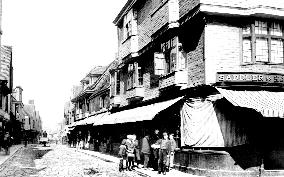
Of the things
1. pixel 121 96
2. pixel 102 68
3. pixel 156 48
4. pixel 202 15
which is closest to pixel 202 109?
pixel 202 15

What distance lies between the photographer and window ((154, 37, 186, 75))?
1941 centimetres

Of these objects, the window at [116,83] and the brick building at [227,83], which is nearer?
the brick building at [227,83]

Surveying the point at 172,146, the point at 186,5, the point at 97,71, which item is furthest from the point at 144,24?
the point at 97,71

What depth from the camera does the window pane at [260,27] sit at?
56.3 ft

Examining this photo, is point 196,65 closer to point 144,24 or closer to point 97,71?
point 144,24

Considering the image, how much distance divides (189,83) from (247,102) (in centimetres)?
407

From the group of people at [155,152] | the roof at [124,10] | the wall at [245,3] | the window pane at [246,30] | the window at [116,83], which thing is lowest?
the group of people at [155,152]

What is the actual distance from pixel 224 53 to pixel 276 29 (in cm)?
265

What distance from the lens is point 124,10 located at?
2997 centimetres

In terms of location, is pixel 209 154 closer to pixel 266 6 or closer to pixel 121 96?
pixel 266 6

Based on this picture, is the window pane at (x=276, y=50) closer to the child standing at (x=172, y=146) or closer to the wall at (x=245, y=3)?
the wall at (x=245, y=3)

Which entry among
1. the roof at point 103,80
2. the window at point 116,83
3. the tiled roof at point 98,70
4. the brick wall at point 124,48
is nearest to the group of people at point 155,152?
the brick wall at point 124,48

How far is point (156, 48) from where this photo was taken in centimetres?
2311

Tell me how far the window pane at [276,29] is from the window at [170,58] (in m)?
4.35
